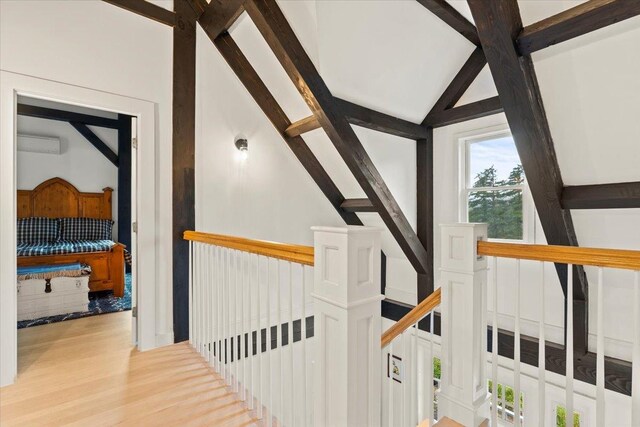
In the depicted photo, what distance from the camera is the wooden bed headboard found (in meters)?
5.27

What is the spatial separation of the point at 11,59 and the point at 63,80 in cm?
28

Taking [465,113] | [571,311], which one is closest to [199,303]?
[571,311]

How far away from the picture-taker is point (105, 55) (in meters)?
2.51

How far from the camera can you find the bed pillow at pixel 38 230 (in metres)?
4.90

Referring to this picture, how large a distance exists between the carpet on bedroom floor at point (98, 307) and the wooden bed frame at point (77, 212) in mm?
122

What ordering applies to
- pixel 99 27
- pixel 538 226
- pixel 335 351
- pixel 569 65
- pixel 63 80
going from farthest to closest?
pixel 538 226 → pixel 99 27 → pixel 63 80 → pixel 569 65 → pixel 335 351

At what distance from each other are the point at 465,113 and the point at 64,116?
6.09 m

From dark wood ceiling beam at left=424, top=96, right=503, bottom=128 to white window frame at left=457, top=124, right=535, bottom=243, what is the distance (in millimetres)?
272

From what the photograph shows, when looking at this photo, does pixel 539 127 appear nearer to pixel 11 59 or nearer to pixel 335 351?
pixel 335 351

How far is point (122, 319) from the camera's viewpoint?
11.3 ft

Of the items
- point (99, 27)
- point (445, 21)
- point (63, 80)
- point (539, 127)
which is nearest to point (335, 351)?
point (539, 127)

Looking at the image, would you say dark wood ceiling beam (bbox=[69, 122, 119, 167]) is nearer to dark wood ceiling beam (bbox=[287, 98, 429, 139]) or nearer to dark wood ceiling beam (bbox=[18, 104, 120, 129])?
dark wood ceiling beam (bbox=[18, 104, 120, 129])

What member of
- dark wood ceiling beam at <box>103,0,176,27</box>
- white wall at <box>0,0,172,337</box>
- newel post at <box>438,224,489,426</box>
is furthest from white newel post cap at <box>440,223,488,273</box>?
dark wood ceiling beam at <box>103,0,176,27</box>

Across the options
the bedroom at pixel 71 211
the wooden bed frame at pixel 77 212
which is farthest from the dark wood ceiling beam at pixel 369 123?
the wooden bed frame at pixel 77 212
